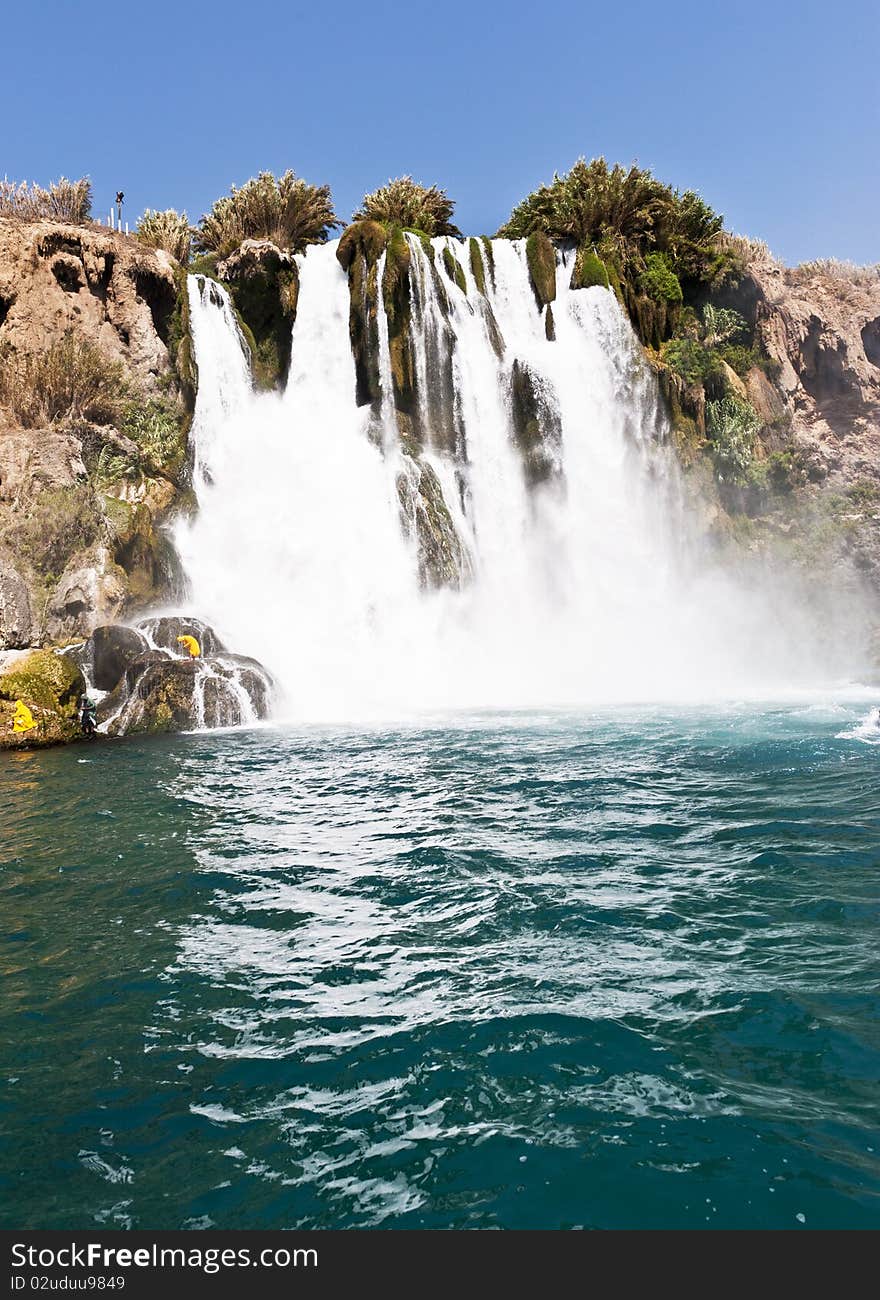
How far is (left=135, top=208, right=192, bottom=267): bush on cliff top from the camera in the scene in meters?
29.8

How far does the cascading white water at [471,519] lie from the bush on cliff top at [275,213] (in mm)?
3275

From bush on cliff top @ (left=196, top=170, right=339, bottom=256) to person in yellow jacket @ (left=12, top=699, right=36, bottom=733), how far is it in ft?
70.9

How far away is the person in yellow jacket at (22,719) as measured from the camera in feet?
47.3

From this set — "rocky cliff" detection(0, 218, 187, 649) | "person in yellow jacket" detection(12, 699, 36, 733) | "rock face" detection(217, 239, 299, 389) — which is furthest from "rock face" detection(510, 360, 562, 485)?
"person in yellow jacket" detection(12, 699, 36, 733)

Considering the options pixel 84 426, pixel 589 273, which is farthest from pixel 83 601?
pixel 589 273

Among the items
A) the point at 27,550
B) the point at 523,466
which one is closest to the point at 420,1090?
the point at 27,550

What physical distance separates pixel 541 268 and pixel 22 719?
23.1 meters

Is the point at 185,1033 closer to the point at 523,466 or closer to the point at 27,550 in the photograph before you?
the point at 27,550

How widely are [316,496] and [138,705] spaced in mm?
10225

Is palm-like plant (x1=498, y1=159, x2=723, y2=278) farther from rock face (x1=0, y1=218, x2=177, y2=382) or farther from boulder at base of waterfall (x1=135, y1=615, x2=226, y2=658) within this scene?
boulder at base of waterfall (x1=135, y1=615, x2=226, y2=658)

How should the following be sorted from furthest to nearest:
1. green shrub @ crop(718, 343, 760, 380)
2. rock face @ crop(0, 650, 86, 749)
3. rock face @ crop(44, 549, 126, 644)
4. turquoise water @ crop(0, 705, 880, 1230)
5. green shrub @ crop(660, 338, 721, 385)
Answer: green shrub @ crop(718, 343, 760, 380), green shrub @ crop(660, 338, 721, 385), rock face @ crop(44, 549, 126, 644), rock face @ crop(0, 650, 86, 749), turquoise water @ crop(0, 705, 880, 1230)

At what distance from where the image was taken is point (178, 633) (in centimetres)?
1769

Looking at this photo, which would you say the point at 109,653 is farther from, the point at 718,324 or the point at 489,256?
the point at 718,324

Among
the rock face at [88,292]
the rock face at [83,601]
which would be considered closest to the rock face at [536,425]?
the rock face at [88,292]
